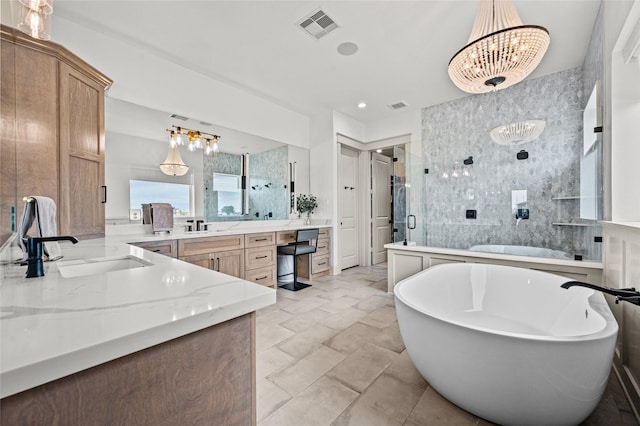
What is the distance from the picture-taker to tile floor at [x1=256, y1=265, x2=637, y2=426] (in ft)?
4.61

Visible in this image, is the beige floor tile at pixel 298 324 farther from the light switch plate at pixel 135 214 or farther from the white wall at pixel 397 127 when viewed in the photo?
the white wall at pixel 397 127

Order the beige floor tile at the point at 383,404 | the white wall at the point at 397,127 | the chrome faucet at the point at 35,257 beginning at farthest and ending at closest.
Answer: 1. the white wall at the point at 397,127
2. the beige floor tile at the point at 383,404
3. the chrome faucet at the point at 35,257

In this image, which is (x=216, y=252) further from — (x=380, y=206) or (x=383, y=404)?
(x=380, y=206)

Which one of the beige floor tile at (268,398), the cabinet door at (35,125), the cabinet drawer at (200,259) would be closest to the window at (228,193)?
the cabinet drawer at (200,259)

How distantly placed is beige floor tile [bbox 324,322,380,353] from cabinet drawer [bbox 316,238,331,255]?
189 cm

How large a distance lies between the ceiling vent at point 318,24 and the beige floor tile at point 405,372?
2.92 meters

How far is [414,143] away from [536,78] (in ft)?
5.60

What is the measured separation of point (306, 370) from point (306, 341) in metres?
0.39

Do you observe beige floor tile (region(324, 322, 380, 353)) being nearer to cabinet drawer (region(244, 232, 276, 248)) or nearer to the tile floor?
the tile floor

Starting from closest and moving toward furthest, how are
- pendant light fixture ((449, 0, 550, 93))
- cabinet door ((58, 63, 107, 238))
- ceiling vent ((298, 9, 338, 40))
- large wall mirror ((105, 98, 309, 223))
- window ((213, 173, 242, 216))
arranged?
pendant light fixture ((449, 0, 550, 93))
cabinet door ((58, 63, 107, 238))
ceiling vent ((298, 9, 338, 40))
large wall mirror ((105, 98, 309, 223))
window ((213, 173, 242, 216))

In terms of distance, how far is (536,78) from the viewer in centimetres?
341

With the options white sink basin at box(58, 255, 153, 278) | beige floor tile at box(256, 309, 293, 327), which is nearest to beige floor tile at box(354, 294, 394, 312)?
beige floor tile at box(256, 309, 293, 327)

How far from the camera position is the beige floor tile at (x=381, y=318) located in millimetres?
2523

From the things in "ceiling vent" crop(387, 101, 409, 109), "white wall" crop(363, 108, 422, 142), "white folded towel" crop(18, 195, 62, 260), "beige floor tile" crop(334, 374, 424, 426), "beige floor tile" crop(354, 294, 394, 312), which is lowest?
"beige floor tile" crop(334, 374, 424, 426)
